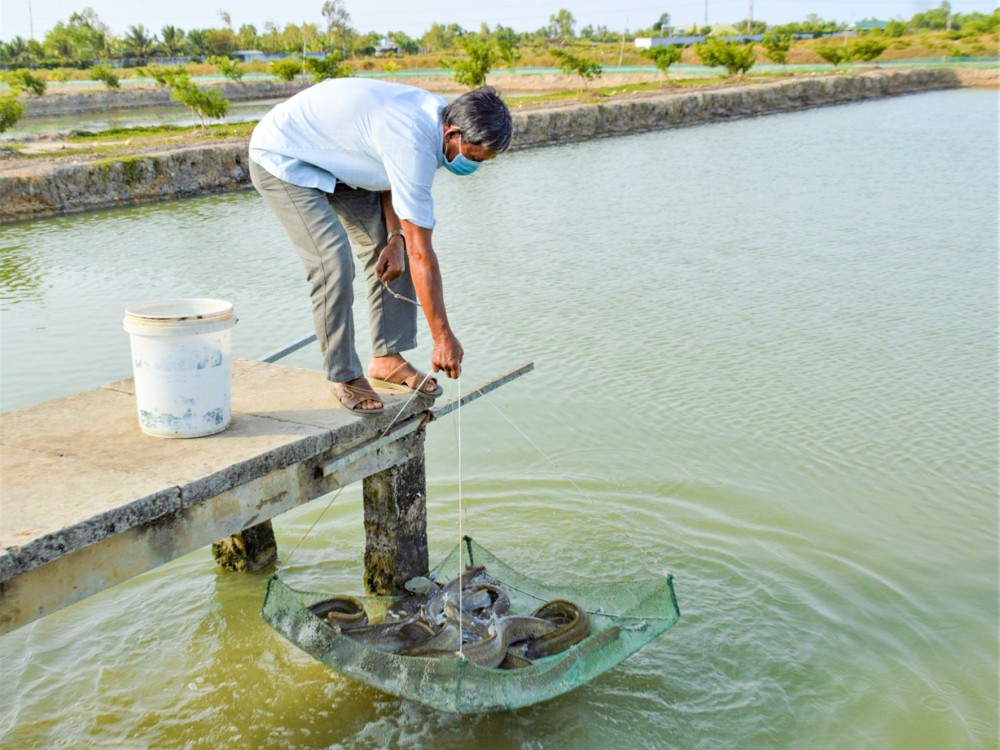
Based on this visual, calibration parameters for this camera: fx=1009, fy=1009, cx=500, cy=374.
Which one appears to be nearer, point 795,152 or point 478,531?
point 478,531

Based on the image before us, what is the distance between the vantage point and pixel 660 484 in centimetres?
587

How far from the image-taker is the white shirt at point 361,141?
3.32 meters

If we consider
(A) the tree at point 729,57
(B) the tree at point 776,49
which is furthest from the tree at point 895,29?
(A) the tree at point 729,57

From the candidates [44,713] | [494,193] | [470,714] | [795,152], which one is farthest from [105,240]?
[795,152]

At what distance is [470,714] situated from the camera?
3.73 meters

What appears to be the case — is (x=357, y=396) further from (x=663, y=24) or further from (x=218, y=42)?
(x=663, y=24)

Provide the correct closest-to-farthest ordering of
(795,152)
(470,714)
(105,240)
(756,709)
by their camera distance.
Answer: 1. (470,714)
2. (756,709)
3. (105,240)
4. (795,152)

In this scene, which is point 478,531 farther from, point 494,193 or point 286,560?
point 494,193

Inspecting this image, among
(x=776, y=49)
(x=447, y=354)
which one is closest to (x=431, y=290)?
(x=447, y=354)

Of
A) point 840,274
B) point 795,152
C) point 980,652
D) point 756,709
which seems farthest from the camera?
point 795,152

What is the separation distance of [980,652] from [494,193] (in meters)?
12.7

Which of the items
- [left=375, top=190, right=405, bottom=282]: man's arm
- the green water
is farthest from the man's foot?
the green water

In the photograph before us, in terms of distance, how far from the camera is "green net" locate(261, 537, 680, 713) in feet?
11.4

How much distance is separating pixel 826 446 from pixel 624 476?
1.33 meters
